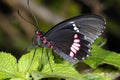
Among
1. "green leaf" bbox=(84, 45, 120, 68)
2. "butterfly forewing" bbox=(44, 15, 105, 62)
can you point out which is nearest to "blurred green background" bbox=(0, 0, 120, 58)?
"butterfly forewing" bbox=(44, 15, 105, 62)

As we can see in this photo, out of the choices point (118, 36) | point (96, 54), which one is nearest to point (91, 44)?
point (96, 54)

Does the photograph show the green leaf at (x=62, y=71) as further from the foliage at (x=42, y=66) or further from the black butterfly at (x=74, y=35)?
the black butterfly at (x=74, y=35)

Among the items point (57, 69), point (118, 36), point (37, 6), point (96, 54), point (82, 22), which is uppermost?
point (37, 6)

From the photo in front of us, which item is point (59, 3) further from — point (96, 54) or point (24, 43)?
point (96, 54)

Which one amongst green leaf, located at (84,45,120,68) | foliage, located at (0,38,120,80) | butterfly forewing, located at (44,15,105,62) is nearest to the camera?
foliage, located at (0,38,120,80)

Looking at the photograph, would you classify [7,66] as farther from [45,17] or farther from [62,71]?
[45,17]

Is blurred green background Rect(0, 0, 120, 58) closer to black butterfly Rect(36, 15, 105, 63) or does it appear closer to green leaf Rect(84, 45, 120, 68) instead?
black butterfly Rect(36, 15, 105, 63)
